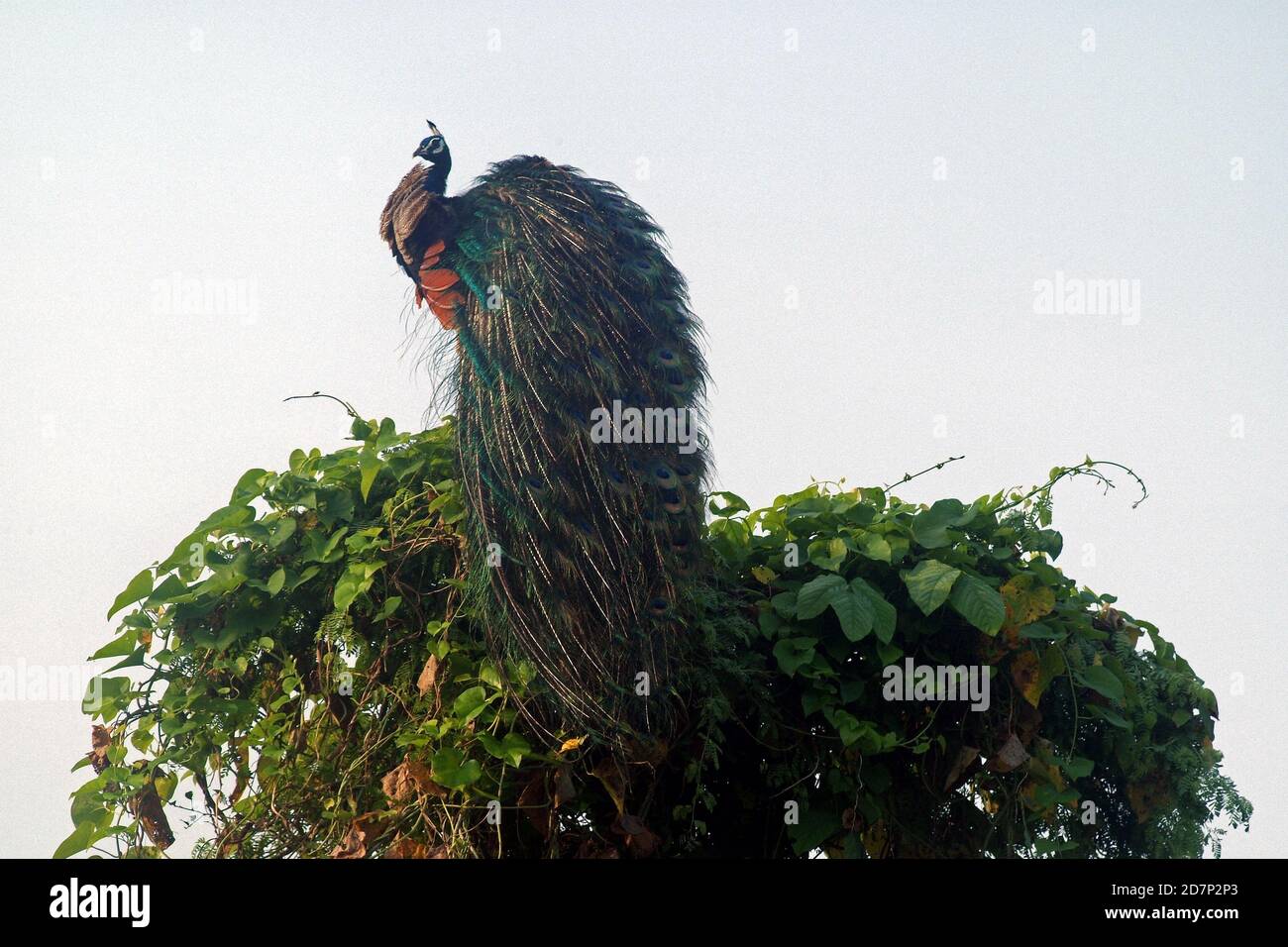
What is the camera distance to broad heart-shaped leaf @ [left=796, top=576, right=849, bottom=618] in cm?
285

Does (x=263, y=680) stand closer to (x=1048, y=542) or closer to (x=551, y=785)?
(x=551, y=785)

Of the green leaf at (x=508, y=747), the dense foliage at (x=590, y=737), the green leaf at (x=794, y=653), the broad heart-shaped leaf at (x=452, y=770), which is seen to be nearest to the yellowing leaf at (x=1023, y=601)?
the dense foliage at (x=590, y=737)

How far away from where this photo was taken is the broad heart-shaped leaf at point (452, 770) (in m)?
2.56

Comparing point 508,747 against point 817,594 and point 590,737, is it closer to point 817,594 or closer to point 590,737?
point 590,737

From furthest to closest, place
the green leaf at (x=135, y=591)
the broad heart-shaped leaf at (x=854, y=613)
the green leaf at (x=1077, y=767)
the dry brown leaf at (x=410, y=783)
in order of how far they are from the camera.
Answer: the green leaf at (x=1077, y=767), the green leaf at (x=135, y=591), the broad heart-shaped leaf at (x=854, y=613), the dry brown leaf at (x=410, y=783)

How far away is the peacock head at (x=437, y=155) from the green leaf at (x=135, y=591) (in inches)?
51.6

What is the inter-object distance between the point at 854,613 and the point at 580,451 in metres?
0.79

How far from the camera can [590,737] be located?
2633 millimetres

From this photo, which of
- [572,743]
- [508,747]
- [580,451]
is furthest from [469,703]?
[580,451]

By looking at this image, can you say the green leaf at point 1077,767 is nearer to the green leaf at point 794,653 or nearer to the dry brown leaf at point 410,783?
the green leaf at point 794,653

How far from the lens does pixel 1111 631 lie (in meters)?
3.27
